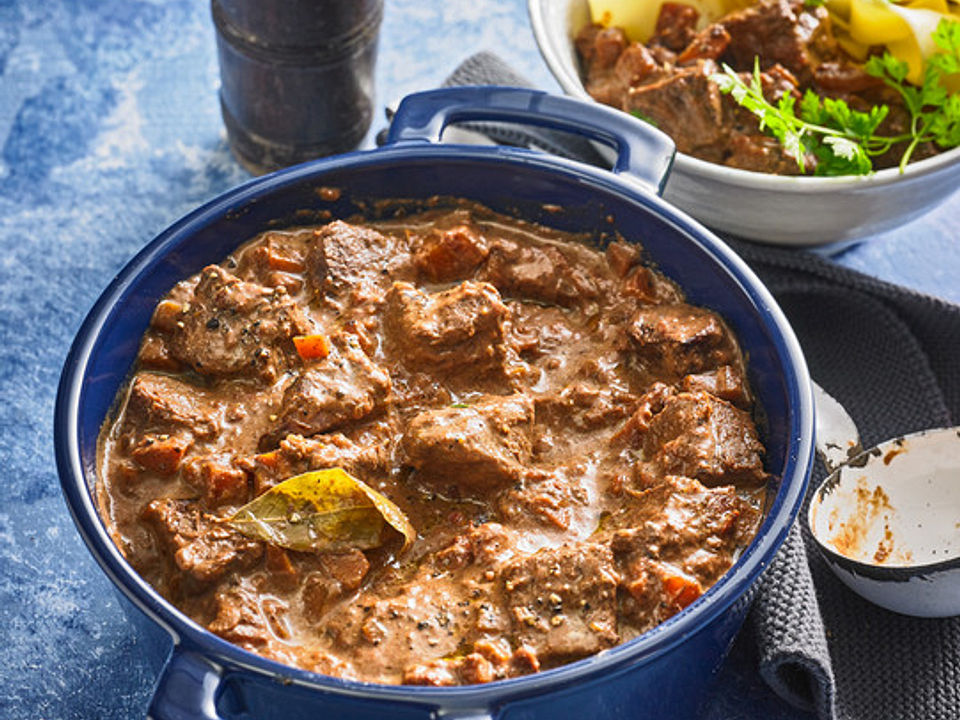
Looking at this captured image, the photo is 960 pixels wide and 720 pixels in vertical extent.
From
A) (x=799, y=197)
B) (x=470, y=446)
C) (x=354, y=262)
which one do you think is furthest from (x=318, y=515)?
(x=799, y=197)

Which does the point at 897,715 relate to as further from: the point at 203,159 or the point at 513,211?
the point at 203,159

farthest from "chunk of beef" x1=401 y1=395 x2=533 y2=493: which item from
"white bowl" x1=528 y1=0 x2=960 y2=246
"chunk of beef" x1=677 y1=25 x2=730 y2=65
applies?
"chunk of beef" x1=677 y1=25 x2=730 y2=65

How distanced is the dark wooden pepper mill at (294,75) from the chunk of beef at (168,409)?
60.7 inches

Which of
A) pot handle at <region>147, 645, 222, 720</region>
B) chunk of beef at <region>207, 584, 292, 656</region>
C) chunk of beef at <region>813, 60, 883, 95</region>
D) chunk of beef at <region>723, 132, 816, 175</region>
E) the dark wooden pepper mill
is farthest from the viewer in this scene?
chunk of beef at <region>813, 60, 883, 95</region>

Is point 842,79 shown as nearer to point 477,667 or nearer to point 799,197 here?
point 799,197

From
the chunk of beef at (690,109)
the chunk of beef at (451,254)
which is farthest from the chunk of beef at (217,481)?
the chunk of beef at (690,109)

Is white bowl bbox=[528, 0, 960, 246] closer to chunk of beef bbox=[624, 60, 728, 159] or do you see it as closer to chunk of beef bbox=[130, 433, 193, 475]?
chunk of beef bbox=[624, 60, 728, 159]

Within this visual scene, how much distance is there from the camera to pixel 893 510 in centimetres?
363

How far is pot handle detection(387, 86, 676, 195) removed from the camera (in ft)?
11.7

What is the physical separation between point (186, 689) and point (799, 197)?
2449 mm

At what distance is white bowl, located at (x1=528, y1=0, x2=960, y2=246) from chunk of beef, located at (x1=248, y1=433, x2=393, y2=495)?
156 centimetres

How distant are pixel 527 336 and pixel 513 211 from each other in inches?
16.9

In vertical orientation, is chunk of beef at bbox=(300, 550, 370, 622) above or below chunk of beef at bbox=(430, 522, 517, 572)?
below

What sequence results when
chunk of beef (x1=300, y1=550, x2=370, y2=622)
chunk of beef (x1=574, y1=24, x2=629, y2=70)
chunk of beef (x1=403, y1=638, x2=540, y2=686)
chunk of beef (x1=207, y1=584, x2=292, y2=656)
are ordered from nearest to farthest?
chunk of beef (x1=403, y1=638, x2=540, y2=686) → chunk of beef (x1=207, y1=584, x2=292, y2=656) → chunk of beef (x1=300, y1=550, x2=370, y2=622) → chunk of beef (x1=574, y1=24, x2=629, y2=70)
